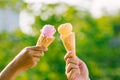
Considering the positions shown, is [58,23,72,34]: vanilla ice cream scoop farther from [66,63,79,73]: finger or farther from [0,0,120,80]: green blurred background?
[0,0,120,80]: green blurred background

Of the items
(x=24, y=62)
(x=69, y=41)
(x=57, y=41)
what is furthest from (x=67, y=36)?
(x=57, y=41)

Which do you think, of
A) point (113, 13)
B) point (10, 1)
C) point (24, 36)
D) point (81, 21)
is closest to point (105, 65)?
point (81, 21)

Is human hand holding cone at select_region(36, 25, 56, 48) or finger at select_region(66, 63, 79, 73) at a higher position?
human hand holding cone at select_region(36, 25, 56, 48)

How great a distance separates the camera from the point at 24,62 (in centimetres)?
146

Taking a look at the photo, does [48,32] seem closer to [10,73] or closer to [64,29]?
[64,29]

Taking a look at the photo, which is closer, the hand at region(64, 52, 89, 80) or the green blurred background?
the hand at region(64, 52, 89, 80)

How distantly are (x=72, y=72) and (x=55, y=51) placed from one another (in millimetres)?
7142

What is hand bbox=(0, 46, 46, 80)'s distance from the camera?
1.46 metres

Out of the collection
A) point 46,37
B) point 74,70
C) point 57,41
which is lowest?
point 57,41

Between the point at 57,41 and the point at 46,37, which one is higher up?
the point at 46,37

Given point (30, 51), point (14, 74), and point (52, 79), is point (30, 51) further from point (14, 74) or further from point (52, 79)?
point (52, 79)

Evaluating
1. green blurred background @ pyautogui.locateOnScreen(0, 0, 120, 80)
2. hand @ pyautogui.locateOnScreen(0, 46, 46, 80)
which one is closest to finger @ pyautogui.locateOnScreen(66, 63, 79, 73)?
hand @ pyautogui.locateOnScreen(0, 46, 46, 80)

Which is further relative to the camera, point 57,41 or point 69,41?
point 57,41

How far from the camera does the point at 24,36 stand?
927 cm
